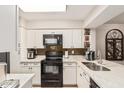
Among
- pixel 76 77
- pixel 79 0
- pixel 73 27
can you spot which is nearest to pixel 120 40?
pixel 73 27

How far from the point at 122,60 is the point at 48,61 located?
2674 mm

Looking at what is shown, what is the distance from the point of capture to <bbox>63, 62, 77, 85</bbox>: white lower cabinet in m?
5.00

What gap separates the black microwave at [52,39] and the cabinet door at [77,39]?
0.46 meters

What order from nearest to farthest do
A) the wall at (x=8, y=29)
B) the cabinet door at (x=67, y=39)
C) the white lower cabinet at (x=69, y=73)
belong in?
the wall at (x=8, y=29)
the white lower cabinet at (x=69, y=73)
the cabinet door at (x=67, y=39)

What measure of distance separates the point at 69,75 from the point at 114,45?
2059 mm

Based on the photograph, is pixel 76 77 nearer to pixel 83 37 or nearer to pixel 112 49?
pixel 83 37

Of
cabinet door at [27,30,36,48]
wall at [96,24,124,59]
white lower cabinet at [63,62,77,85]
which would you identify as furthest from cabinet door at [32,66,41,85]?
wall at [96,24,124,59]

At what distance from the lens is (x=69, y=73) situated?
16.4 ft

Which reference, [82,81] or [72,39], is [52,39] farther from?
[82,81]

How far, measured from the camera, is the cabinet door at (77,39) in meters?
5.44

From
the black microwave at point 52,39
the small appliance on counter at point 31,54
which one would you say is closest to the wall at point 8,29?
the black microwave at point 52,39

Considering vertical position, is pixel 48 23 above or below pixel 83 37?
above

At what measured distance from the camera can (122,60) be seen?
5.87m

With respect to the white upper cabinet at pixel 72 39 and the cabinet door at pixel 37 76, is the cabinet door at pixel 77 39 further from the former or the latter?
the cabinet door at pixel 37 76
